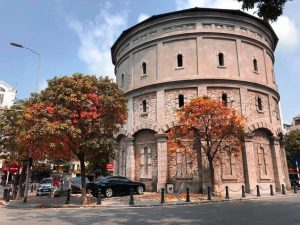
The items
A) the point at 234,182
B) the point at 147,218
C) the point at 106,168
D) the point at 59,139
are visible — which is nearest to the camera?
the point at 147,218

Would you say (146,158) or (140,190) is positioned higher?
(146,158)

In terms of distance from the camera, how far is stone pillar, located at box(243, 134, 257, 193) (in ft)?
85.4

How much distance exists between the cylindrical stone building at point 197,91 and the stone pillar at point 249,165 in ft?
0.27

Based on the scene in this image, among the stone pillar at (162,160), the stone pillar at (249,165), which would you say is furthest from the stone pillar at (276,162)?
the stone pillar at (162,160)

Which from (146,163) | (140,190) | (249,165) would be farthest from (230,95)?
(140,190)

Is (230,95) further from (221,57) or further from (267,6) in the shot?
(267,6)

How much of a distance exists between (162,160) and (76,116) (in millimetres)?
10586

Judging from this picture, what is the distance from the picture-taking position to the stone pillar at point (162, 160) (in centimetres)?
2634

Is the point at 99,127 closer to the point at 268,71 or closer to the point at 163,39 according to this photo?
the point at 163,39

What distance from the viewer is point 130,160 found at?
29.3 metres

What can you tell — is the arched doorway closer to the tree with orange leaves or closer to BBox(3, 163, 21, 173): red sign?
the tree with orange leaves

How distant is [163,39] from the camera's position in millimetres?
30250

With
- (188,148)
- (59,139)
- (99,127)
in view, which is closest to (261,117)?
(188,148)

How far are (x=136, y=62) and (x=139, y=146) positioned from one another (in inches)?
350
